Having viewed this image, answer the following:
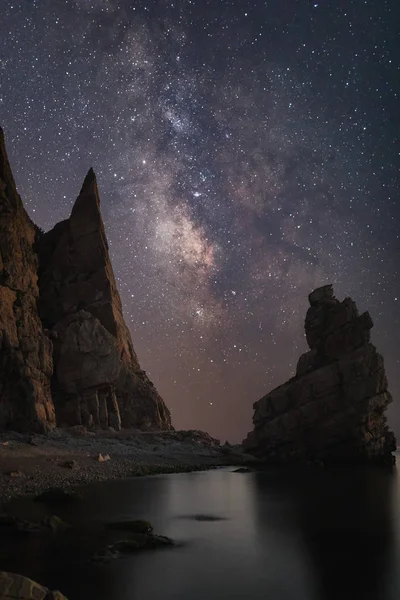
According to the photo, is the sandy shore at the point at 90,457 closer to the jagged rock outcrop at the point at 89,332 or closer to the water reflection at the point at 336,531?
the jagged rock outcrop at the point at 89,332

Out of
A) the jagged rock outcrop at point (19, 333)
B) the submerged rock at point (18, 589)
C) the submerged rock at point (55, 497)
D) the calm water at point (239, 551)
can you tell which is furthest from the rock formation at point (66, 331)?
the submerged rock at point (18, 589)

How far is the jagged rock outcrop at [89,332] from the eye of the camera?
226 feet

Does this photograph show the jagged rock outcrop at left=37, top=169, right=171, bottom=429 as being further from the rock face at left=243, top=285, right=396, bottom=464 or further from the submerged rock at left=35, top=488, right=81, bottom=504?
the submerged rock at left=35, top=488, right=81, bottom=504

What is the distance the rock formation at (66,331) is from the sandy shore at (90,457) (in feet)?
19.4

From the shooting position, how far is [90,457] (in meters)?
45.9

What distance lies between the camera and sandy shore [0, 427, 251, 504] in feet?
106

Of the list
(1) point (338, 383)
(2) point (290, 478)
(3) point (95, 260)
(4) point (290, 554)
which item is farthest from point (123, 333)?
(4) point (290, 554)

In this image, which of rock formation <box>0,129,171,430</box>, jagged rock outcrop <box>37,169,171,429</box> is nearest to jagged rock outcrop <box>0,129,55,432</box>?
rock formation <box>0,129,171,430</box>

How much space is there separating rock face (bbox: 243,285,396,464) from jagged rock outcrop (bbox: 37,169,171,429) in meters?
21.9

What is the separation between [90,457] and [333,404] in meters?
31.9

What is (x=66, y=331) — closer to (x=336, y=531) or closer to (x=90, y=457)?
(x=90, y=457)

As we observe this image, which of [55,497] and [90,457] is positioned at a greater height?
[90,457]

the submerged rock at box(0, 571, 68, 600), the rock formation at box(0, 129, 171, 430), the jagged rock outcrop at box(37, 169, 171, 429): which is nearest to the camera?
the submerged rock at box(0, 571, 68, 600)

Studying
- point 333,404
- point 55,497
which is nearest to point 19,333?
point 55,497
